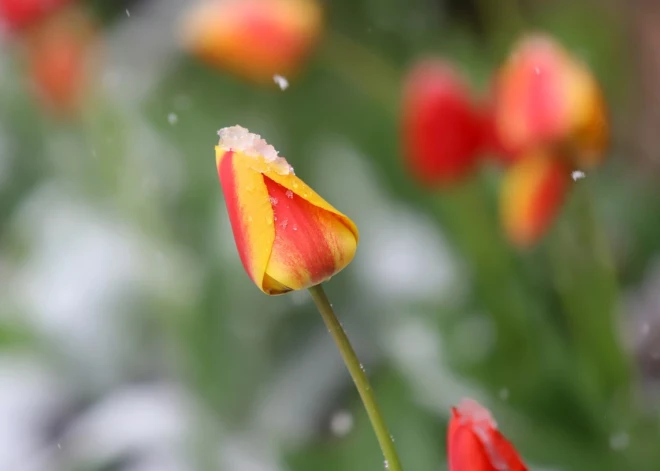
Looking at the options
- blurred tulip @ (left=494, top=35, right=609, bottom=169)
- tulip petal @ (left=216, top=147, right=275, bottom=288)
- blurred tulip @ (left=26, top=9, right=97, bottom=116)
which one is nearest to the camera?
tulip petal @ (left=216, top=147, right=275, bottom=288)

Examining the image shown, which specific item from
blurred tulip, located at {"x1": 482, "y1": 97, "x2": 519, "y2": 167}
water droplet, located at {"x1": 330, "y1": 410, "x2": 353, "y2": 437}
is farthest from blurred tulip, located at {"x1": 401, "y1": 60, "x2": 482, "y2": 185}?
water droplet, located at {"x1": 330, "y1": 410, "x2": 353, "y2": 437}

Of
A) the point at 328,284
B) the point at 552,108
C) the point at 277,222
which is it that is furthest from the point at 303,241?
the point at 328,284

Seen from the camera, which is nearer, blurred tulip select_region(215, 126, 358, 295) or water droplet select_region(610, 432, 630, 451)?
blurred tulip select_region(215, 126, 358, 295)

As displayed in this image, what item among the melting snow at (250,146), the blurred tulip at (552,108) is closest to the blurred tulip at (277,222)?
the melting snow at (250,146)

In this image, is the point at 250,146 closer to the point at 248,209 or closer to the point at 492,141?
the point at 248,209

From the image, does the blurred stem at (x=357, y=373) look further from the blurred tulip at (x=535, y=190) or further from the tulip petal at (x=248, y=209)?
the blurred tulip at (x=535, y=190)

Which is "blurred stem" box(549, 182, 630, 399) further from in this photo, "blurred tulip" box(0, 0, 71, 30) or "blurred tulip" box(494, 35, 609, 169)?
"blurred tulip" box(0, 0, 71, 30)
